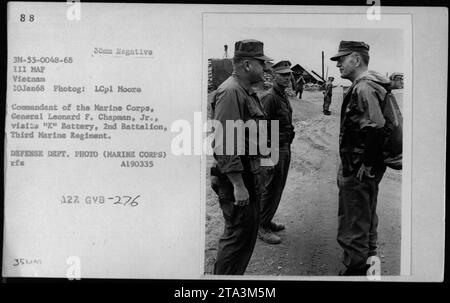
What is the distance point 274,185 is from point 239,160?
0.18 metres

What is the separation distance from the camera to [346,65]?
209 cm

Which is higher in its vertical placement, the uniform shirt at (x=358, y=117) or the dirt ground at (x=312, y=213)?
the uniform shirt at (x=358, y=117)

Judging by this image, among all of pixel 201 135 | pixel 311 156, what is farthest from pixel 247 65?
pixel 311 156

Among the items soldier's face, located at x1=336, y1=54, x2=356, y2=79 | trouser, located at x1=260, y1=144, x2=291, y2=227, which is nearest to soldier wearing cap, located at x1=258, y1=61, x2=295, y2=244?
trouser, located at x1=260, y1=144, x2=291, y2=227

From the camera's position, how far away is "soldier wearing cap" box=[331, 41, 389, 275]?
6.75 feet

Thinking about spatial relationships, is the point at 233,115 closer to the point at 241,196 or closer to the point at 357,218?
the point at 241,196

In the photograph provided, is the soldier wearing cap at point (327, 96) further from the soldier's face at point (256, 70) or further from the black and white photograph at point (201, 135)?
the soldier's face at point (256, 70)

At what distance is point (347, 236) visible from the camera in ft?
6.90

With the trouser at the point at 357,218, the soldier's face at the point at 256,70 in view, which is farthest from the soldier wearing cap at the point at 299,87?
the trouser at the point at 357,218

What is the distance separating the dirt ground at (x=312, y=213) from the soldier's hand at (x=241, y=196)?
89 millimetres

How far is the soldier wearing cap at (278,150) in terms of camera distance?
2082 mm

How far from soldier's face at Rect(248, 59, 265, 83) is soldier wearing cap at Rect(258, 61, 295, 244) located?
0.17 feet
